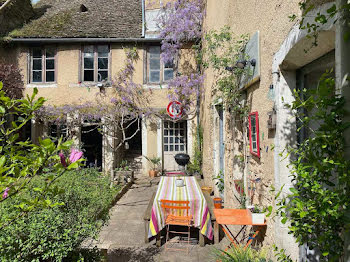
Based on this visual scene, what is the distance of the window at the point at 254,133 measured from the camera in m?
3.81

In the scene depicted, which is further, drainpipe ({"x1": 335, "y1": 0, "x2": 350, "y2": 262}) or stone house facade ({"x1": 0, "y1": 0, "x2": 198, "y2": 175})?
stone house facade ({"x1": 0, "y1": 0, "x2": 198, "y2": 175})

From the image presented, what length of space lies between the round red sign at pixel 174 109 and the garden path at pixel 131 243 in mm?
3993

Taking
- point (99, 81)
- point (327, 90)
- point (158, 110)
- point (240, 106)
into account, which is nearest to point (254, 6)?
point (240, 106)

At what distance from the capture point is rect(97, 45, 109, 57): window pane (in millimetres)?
10430

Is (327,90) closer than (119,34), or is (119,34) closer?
(327,90)

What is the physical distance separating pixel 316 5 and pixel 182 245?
4.24 metres

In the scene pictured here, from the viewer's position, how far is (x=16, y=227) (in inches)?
106

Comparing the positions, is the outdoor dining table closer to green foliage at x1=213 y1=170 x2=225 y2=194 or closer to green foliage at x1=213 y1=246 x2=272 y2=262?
green foliage at x1=213 y1=246 x2=272 y2=262

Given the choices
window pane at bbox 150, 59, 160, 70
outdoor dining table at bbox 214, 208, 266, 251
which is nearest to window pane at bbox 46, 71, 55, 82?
window pane at bbox 150, 59, 160, 70

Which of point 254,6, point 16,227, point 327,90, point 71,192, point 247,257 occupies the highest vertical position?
point 254,6

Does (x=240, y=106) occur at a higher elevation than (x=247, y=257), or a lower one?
higher

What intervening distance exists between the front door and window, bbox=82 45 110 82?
10.9 ft

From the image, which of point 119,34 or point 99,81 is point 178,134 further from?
point 119,34

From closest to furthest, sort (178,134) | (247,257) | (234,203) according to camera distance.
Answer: (247,257), (234,203), (178,134)
